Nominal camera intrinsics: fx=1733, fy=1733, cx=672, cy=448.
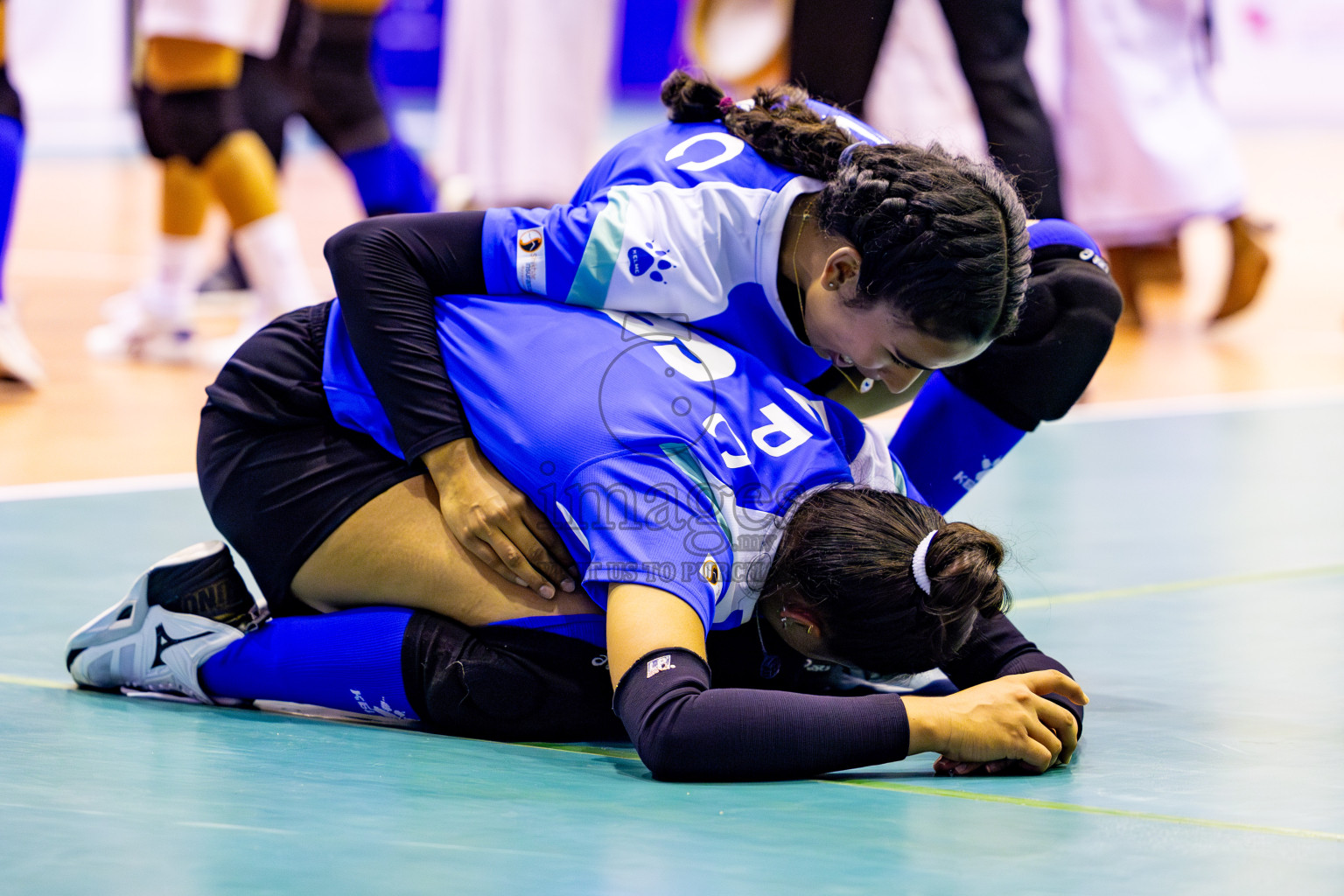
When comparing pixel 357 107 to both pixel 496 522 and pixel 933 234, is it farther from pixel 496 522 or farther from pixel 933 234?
pixel 933 234

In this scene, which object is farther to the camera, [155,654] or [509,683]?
[155,654]

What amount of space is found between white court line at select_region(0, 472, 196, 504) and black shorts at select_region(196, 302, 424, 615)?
1.05 m

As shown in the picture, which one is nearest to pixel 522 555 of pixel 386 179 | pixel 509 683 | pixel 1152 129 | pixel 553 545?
pixel 553 545

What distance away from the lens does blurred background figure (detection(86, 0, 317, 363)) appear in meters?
4.29

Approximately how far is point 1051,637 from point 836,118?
752 mm

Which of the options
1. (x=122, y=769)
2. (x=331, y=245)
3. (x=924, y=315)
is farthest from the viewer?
(x=331, y=245)

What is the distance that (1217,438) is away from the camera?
3982mm

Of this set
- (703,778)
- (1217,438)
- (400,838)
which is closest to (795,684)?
(703,778)

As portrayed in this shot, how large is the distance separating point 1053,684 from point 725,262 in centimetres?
62

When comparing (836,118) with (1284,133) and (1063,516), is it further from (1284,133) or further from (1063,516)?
(1284,133)

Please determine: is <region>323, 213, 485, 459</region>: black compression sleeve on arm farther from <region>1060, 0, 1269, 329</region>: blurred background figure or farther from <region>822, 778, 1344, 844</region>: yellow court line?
<region>1060, 0, 1269, 329</region>: blurred background figure

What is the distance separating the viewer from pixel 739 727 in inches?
65.2

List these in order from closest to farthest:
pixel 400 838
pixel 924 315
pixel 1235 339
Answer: pixel 400 838 → pixel 924 315 → pixel 1235 339

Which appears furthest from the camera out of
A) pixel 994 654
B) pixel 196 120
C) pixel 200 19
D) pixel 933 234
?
pixel 196 120
